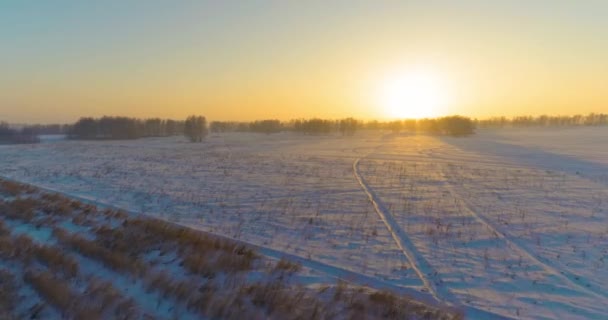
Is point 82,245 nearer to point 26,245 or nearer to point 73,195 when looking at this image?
point 26,245

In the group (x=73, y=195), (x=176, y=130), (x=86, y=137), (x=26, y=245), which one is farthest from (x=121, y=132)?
(x=26, y=245)

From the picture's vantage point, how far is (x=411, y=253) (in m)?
8.66

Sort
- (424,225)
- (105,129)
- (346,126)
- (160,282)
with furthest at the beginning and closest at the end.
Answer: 1. (346,126)
2. (105,129)
3. (424,225)
4. (160,282)

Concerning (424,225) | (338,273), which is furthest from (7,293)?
(424,225)

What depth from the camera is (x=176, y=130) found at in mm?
143125

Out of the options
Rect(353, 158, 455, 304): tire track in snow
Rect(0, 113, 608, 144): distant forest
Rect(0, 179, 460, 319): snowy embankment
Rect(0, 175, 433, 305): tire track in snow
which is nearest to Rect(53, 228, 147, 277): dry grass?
Rect(0, 179, 460, 319): snowy embankment

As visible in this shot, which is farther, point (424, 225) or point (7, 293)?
point (424, 225)

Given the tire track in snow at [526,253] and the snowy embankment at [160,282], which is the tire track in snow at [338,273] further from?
the tire track in snow at [526,253]

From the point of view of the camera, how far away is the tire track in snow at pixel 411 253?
666cm

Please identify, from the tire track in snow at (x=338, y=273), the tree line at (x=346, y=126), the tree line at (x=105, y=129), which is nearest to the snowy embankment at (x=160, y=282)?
the tire track in snow at (x=338, y=273)

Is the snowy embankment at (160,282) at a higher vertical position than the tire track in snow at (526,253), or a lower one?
higher

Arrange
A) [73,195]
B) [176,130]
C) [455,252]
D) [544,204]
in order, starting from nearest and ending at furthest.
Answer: [455,252], [544,204], [73,195], [176,130]

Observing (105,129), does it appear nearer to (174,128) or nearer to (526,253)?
(174,128)

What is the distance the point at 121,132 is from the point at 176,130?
1156 inches
